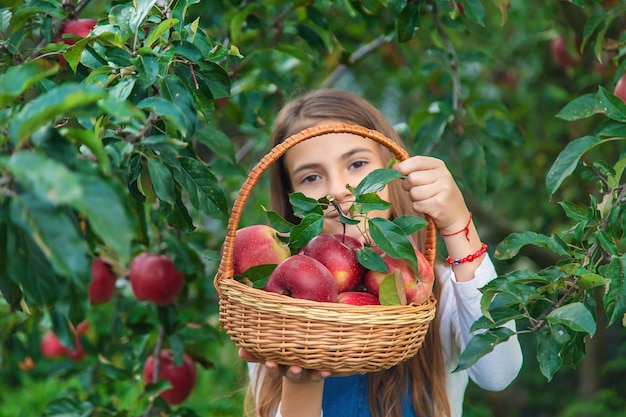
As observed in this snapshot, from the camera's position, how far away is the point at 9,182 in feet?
2.03

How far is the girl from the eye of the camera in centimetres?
112

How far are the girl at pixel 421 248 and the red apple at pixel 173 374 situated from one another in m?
0.21

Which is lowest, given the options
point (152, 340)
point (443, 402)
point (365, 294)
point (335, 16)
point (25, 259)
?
point (152, 340)

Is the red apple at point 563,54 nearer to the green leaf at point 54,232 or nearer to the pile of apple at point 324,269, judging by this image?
the pile of apple at point 324,269

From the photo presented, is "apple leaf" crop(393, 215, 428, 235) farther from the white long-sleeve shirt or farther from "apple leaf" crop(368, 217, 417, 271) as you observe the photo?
the white long-sleeve shirt

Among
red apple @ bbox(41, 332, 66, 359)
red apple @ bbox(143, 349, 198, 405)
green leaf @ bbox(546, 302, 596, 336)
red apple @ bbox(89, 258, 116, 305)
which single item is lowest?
red apple @ bbox(41, 332, 66, 359)

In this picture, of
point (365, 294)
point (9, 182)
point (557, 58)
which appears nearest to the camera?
point (9, 182)

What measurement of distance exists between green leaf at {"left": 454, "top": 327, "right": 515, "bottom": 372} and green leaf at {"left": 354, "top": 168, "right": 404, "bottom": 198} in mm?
244

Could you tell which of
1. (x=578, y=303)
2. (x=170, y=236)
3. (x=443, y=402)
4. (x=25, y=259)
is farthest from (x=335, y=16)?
(x=25, y=259)

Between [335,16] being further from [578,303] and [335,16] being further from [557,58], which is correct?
[578,303]

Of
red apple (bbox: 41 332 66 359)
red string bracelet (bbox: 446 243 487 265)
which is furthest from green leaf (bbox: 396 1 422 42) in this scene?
red apple (bbox: 41 332 66 359)

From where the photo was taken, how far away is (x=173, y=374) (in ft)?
5.54

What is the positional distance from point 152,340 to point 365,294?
36.0 inches

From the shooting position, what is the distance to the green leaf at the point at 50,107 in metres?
0.62
